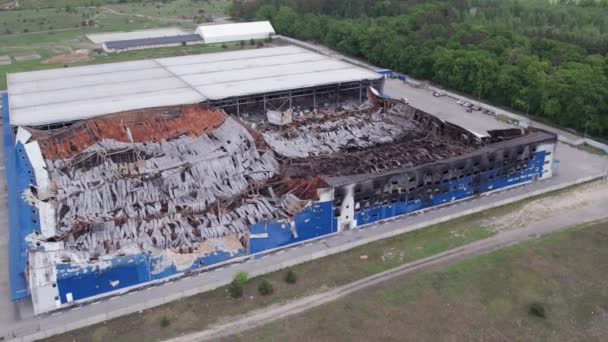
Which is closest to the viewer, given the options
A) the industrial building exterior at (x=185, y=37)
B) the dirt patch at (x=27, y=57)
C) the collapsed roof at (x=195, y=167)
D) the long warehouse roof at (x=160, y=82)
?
the collapsed roof at (x=195, y=167)

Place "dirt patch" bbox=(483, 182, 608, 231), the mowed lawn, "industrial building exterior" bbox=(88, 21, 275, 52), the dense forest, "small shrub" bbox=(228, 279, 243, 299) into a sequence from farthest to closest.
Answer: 1. "industrial building exterior" bbox=(88, 21, 275, 52)
2. the dense forest
3. "dirt patch" bbox=(483, 182, 608, 231)
4. "small shrub" bbox=(228, 279, 243, 299)
5. the mowed lawn

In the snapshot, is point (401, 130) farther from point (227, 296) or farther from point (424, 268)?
point (227, 296)

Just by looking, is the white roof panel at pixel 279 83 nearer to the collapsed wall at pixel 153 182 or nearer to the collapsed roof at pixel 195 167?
the collapsed roof at pixel 195 167

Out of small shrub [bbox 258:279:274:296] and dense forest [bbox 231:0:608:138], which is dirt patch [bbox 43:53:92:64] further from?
small shrub [bbox 258:279:274:296]

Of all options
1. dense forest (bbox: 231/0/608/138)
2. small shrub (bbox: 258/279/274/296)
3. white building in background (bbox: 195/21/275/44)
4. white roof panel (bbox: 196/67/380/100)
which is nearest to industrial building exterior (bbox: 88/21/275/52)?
white building in background (bbox: 195/21/275/44)

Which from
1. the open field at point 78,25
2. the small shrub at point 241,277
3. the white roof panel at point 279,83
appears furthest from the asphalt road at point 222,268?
the open field at point 78,25

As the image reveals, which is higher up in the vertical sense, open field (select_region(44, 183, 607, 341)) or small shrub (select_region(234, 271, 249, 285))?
small shrub (select_region(234, 271, 249, 285))

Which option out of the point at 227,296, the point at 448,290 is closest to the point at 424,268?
the point at 448,290
